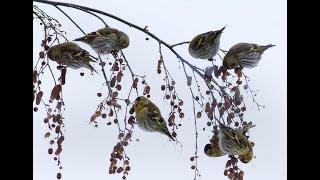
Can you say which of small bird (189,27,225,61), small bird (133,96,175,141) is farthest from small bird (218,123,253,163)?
small bird (189,27,225,61)

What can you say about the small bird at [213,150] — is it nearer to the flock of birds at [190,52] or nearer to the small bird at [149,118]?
the flock of birds at [190,52]

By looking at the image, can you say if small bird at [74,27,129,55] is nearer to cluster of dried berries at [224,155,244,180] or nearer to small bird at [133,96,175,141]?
small bird at [133,96,175,141]

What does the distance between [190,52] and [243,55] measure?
0.34 meters

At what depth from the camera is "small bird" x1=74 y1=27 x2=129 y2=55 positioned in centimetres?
264

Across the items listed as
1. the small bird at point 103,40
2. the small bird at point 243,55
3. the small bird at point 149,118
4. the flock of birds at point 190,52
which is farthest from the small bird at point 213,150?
the small bird at point 103,40

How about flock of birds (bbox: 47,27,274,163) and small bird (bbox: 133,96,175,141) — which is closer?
flock of birds (bbox: 47,27,274,163)

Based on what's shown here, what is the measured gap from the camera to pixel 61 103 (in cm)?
243

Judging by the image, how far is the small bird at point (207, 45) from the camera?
2740mm

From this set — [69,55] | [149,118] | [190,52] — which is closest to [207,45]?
[190,52]

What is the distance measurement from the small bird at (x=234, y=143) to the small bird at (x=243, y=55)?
1.22 ft

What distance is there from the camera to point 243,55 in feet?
9.12

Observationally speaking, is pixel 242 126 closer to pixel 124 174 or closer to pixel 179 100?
pixel 179 100
